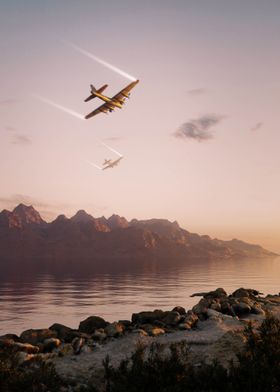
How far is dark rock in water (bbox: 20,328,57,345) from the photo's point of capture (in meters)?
17.7

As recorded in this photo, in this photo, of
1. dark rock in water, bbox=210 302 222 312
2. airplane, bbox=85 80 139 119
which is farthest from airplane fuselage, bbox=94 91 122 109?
dark rock in water, bbox=210 302 222 312

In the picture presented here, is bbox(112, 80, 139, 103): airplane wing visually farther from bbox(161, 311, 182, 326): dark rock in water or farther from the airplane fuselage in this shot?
bbox(161, 311, 182, 326): dark rock in water

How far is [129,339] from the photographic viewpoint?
14.9m

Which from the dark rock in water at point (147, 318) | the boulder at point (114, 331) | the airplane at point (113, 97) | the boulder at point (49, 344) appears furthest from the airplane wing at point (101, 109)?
the boulder at point (49, 344)

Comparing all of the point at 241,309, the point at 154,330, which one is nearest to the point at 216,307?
the point at 241,309

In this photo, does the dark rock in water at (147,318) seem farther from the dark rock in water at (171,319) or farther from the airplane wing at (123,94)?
the airplane wing at (123,94)

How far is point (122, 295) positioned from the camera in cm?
6253

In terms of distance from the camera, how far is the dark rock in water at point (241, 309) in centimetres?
2069

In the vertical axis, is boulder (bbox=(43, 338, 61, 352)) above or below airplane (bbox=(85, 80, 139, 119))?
below

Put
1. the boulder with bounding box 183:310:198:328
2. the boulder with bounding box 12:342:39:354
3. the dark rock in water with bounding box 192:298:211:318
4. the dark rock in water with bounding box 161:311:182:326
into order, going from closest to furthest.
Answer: the boulder with bounding box 12:342:39:354 < the boulder with bounding box 183:310:198:328 < the dark rock in water with bounding box 161:311:182:326 < the dark rock in water with bounding box 192:298:211:318

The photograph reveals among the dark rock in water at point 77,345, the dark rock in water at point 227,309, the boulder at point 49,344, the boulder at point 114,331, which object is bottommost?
the boulder at point 49,344

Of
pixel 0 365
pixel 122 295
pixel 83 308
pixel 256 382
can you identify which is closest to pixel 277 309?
pixel 256 382

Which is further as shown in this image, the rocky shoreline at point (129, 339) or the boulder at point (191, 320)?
the boulder at point (191, 320)

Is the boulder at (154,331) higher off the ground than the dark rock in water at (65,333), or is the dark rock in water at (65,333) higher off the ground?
the boulder at (154,331)
